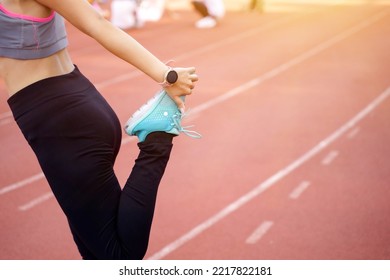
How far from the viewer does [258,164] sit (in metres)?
5.39

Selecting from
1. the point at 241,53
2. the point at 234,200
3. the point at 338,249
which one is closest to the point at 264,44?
the point at 241,53

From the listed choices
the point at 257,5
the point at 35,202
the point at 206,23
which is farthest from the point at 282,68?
the point at 257,5

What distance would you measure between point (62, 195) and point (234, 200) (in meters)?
2.79

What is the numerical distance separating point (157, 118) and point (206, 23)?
482 inches

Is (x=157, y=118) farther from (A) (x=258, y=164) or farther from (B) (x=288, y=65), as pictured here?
(B) (x=288, y=65)

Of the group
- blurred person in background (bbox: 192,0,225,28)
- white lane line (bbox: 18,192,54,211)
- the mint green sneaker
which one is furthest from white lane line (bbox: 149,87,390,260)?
blurred person in background (bbox: 192,0,225,28)

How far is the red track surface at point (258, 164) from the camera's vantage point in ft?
12.8

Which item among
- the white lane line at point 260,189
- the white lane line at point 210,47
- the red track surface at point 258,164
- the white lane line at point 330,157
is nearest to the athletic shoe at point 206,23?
Answer: the white lane line at point 210,47

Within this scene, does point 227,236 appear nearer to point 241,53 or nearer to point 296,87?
point 296,87

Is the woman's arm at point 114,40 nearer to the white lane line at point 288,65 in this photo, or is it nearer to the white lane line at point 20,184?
the white lane line at point 20,184

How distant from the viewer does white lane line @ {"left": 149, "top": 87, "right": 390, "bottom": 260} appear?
386 cm

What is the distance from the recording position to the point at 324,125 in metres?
6.64
